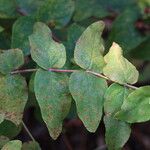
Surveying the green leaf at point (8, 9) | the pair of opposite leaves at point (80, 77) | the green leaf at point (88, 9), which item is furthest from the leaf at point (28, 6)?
the pair of opposite leaves at point (80, 77)

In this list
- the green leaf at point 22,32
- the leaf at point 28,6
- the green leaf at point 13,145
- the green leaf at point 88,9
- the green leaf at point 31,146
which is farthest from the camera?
the green leaf at point 88,9

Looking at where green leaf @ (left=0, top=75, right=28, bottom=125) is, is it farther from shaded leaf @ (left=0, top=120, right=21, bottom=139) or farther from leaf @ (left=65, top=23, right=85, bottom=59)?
leaf @ (left=65, top=23, right=85, bottom=59)

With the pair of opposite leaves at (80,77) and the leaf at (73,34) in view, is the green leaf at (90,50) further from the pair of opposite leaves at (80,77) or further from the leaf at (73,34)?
the leaf at (73,34)

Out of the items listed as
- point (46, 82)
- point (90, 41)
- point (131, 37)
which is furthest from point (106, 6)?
point (46, 82)

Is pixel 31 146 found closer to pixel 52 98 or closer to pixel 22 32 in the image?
pixel 52 98

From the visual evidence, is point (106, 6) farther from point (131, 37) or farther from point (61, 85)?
point (61, 85)

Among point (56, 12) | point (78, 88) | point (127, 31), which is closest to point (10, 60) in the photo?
point (78, 88)
